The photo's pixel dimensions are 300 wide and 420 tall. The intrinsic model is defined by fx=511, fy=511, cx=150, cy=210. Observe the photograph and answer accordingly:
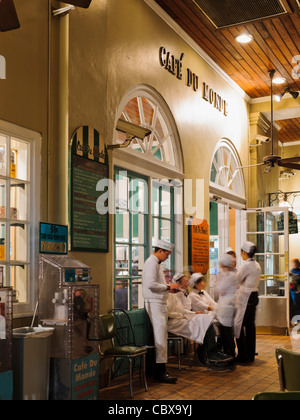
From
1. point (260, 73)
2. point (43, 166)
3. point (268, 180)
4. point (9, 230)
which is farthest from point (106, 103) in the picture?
point (268, 180)

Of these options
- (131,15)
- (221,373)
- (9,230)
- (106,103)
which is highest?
(131,15)

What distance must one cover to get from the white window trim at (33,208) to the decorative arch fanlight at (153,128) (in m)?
1.50

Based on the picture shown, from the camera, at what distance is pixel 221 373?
5.85m

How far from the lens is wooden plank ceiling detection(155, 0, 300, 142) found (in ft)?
22.4

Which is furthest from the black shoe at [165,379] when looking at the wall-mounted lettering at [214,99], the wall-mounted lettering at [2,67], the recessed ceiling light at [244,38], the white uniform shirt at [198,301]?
the recessed ceiling light at [244,38]

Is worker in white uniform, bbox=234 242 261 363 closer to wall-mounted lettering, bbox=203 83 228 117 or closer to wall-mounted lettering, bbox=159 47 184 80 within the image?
wall-mounted lettering, bbox=159 47 184 80

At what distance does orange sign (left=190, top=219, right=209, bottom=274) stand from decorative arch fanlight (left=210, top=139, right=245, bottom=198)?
3.02ft

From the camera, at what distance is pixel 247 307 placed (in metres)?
6.71

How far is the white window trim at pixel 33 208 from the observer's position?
4207 millimetres

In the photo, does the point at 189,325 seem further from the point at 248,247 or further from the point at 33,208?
the point at 33,208

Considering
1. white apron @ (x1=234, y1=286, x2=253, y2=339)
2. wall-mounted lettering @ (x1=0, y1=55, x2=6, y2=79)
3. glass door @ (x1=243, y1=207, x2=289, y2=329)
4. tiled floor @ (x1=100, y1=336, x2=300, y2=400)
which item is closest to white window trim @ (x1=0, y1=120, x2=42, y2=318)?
wall-mounted lettering @ (x1=0, y1=55, x2=6, y2=79)

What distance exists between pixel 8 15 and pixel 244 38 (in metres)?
5.07

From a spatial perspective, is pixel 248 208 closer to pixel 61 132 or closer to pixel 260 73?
pixel 260 73

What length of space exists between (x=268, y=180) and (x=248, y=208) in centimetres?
152
